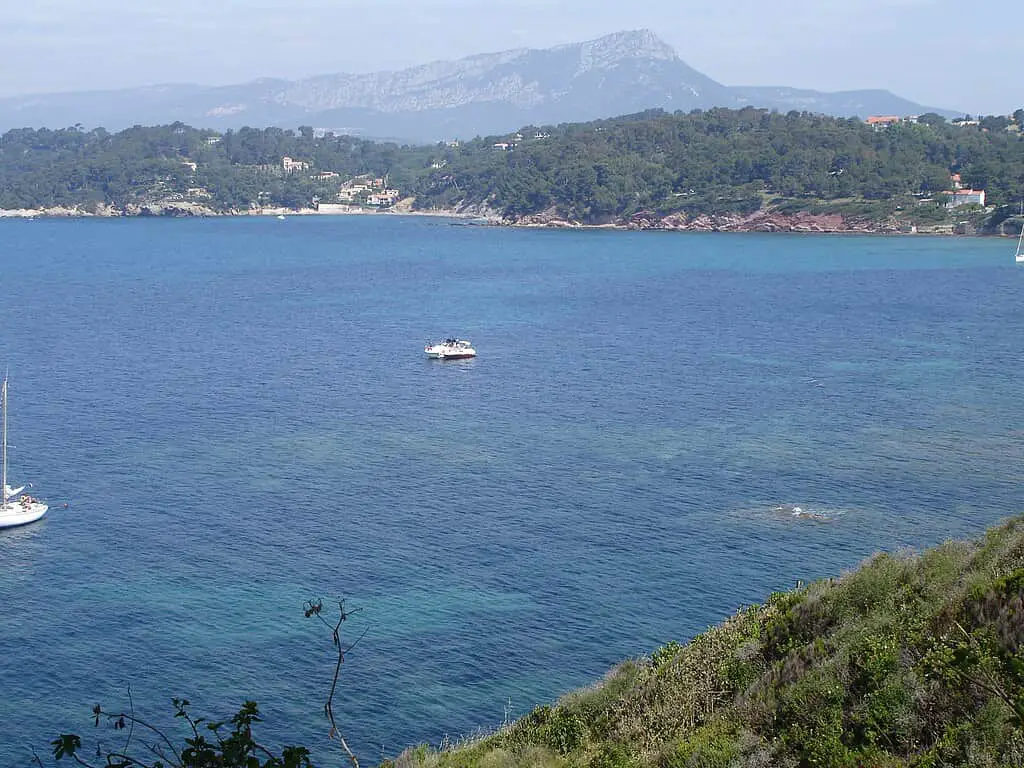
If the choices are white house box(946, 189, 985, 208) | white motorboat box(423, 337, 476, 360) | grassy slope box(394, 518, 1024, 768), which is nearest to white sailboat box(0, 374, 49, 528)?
grassy slope box(394, 518, 1024, 768)

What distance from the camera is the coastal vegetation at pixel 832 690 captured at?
50.9 feet

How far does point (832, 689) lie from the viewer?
1717 centimetres

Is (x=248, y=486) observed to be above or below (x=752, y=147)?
below

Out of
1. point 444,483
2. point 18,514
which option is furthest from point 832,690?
point 18,514

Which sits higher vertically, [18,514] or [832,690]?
[832,690]

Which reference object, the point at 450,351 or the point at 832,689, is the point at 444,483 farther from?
the point at 832,689

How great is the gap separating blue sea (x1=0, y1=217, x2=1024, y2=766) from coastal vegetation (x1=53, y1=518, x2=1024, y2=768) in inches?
287

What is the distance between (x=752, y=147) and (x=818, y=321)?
117162 mm

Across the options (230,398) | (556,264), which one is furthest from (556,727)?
(556,264)

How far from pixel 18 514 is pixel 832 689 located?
105 feet

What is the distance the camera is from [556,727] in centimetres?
2036

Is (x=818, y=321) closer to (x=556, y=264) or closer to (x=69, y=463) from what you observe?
(x=556, y=264)

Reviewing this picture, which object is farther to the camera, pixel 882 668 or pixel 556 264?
pixel 556 264

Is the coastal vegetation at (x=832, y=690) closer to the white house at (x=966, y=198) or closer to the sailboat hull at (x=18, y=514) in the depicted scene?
the sailboat hull at (x=18, y=514)
